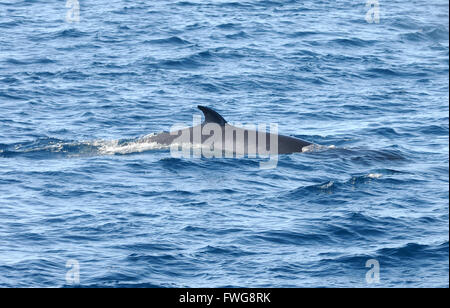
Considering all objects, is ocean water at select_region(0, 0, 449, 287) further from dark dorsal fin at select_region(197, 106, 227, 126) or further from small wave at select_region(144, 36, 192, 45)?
dark dorsal fin at select_region(197, 106, 227, 126)

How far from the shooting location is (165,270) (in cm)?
1930

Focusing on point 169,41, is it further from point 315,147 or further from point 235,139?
point 315,147

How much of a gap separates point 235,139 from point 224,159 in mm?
870

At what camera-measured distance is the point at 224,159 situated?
27.8 m

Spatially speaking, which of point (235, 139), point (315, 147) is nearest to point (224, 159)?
point (235, 139)

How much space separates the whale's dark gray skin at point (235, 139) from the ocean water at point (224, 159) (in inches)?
24.1

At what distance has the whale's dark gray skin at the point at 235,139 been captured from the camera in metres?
28.1

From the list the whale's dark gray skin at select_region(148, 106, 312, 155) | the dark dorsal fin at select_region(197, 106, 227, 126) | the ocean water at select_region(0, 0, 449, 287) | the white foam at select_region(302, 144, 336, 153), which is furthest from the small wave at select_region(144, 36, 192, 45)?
the dark dorsal fin at select_region(197, 106, 227, 126)

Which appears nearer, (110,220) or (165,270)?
(165,270)

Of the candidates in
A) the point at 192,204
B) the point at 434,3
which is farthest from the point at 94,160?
the point at 434,3

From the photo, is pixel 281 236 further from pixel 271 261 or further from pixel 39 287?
pixel 39 287

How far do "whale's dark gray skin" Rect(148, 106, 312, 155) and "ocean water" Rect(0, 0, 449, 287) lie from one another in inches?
24.1

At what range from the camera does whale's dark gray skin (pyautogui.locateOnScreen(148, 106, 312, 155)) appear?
28109mm
